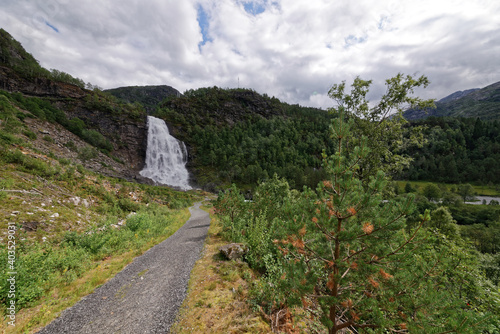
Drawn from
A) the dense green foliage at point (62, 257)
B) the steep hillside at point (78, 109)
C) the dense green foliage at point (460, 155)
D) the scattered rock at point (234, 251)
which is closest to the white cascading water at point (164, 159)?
the steep hillside at point (78, 109)

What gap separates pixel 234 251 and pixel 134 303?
3685 mm

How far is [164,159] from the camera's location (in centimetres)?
7438

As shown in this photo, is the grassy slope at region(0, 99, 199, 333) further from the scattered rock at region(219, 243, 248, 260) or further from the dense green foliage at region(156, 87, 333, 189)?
the dense green foliage at region(156, 87, 333, 189)

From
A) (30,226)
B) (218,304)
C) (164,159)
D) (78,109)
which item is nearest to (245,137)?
(164,159)

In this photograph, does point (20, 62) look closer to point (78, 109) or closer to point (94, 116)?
point (78, 109)

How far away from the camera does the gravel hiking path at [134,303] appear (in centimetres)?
442

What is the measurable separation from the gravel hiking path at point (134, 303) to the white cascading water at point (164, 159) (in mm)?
63857

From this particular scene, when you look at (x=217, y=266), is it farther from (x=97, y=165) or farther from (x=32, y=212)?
(x=97, y=165)

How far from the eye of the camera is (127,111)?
8075 cm

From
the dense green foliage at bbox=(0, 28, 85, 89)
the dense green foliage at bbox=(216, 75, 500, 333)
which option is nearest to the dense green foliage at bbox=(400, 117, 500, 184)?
the dense green foliage at bbox=(216, 75, 500, 333)

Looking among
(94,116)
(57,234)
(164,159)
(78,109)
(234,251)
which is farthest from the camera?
(164,159)

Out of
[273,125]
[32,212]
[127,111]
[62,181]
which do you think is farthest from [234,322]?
[273,125]

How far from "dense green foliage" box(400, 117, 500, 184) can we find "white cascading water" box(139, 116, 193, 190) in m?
123

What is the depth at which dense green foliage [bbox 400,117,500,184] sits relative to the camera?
11200 cm
